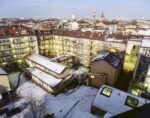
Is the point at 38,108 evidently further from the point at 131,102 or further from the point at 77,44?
the point at 77,44

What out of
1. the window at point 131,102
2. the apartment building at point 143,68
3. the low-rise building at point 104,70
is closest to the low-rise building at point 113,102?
the window at point 131,102

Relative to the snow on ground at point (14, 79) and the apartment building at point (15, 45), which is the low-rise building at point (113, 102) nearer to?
the snow on ground at point (14, 79)

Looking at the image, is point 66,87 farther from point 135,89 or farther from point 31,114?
point 135,89

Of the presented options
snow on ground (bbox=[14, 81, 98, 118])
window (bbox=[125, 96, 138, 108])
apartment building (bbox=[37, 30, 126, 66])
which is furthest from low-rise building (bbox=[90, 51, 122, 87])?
apartment building (bbox=[37, 30, 126, 66])

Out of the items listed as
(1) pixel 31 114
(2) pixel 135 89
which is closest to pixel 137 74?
(2) pixel 135 89

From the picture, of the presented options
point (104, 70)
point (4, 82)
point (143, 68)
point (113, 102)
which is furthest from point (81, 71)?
point (4, 82)
